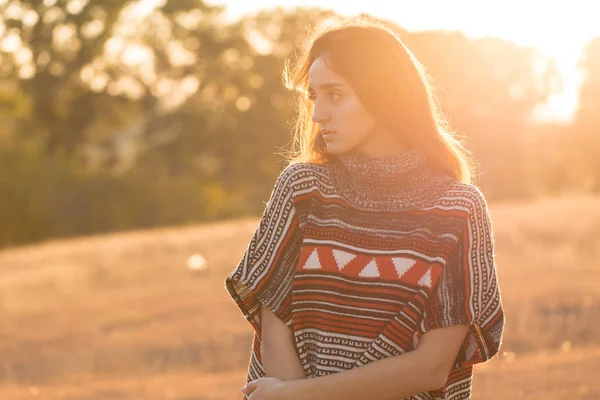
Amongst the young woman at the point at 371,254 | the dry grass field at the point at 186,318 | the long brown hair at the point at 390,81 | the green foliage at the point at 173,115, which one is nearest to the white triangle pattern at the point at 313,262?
the young woman at the point at 371,254

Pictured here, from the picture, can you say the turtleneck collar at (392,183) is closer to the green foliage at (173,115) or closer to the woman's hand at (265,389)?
the woman's hand at (265,389)

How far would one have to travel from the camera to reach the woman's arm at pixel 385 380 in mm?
2305

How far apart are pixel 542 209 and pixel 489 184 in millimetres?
18588

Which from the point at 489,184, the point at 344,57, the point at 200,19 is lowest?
the point at 489,184

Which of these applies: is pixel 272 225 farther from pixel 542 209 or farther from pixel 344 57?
pixel 542 209

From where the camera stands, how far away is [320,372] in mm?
2398

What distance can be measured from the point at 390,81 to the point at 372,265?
1.50 feet

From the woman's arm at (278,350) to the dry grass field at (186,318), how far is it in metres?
4.30

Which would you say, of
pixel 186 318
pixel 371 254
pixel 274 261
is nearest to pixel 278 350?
pixel 274 261

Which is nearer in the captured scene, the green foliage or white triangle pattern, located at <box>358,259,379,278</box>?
white triangle pattern, located at <box>358,259,379,278</box>

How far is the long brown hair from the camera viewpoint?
246cm

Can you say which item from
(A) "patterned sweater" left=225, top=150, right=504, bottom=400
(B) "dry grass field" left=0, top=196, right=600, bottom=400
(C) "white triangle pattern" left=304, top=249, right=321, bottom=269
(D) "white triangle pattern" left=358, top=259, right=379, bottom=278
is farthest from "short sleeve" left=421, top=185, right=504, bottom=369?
(B) "dry grass field" left=0, top=196, right=600, bottom=400

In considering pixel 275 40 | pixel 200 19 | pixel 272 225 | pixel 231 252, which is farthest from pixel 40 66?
pixel 272 225

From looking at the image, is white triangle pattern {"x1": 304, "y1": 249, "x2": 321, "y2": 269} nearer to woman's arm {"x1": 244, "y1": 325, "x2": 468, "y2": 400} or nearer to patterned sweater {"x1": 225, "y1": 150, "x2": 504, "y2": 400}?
patterned sweater {"x1": 225, "y1": 150, "x2": 504, "y2": 400}
